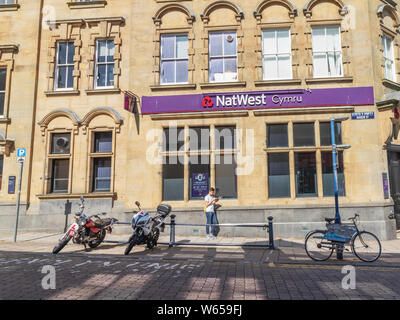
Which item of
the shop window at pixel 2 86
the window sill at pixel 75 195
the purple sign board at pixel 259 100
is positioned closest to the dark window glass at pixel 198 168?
the purple sign board at pixel 259 100

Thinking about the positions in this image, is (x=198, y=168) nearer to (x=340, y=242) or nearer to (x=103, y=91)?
(x=103, y=91)

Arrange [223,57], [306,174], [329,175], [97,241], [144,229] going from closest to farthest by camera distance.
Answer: [144,229] < [97,241] < [329,175] < [306,174] < [223,57]

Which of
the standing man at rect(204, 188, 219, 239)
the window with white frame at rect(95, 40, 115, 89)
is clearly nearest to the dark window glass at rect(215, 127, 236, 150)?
the standing man at rect(204, 188, 219, 239)

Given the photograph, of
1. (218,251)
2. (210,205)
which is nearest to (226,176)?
(210,205)

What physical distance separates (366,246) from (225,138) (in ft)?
21.7

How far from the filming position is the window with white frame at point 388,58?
1268 cm

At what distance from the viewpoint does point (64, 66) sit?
13.5m

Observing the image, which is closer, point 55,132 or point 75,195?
point 75,195

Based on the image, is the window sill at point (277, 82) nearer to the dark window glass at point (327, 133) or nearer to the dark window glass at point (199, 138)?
the dark window glass at point (327, 133)

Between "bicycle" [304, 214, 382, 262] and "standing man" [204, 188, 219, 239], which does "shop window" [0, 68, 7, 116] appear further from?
"bicycle" [304, 214, 382, 262]

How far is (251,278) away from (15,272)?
5153 millimetres

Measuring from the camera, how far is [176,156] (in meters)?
12.1

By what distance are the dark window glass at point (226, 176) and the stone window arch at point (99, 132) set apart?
4.72 m

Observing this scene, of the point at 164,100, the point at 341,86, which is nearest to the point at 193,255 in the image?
the point at 164,100
